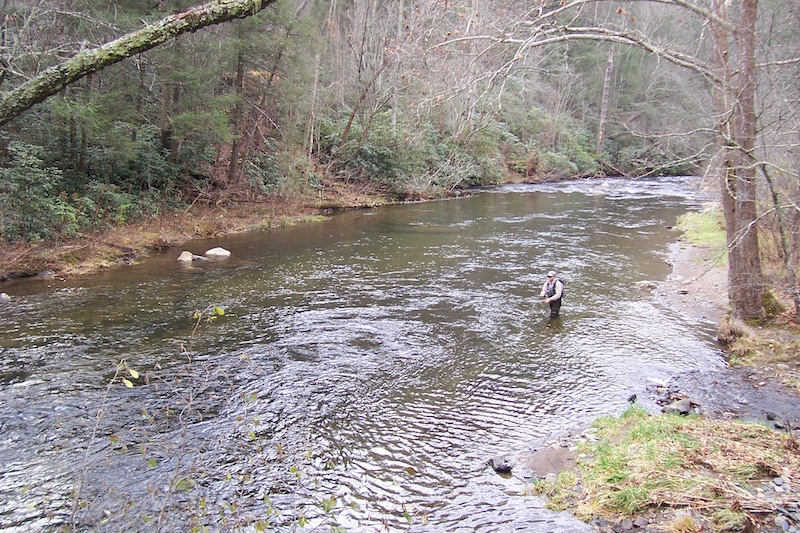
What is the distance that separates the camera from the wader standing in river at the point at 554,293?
1142 centimetres

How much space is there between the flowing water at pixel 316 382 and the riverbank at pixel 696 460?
0.41 metres

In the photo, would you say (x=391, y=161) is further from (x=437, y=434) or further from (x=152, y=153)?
(x=437, y=434)

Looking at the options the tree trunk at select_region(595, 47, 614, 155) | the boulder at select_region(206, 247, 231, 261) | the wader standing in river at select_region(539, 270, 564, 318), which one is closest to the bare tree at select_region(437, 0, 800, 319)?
the wader standing in river at select_region(539, 270, 564, 318)

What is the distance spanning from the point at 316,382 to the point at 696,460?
17.4ft

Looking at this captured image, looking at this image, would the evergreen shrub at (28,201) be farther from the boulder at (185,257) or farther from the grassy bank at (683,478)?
the grassy bank at (683,478)

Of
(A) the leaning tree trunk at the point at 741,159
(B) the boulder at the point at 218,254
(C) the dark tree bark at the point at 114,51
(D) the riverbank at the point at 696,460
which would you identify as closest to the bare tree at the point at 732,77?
(A) the leaning tree trunk at the point at 741,159

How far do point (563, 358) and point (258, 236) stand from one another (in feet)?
47.3

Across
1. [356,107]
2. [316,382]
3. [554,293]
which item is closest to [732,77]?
[554,293]

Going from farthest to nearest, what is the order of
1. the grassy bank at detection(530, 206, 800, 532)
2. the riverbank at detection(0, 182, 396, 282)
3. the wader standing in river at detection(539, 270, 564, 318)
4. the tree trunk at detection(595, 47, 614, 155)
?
the tree trunk at detection(595, 47, 614, 155) < the riverbank at detection(0, 182, 396, 282) < the wader standing in river at detection(539, 270, 564, 318) < the grassy bank at detection(530, 206, 800, 532)

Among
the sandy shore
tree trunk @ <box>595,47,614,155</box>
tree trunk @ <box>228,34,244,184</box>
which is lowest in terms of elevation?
the sandy shore

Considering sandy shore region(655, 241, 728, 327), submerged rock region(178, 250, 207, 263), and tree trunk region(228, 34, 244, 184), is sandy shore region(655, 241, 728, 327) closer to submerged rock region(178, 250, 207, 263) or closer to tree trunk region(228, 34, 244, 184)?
submerged rock region(178, 250, 207, 263)

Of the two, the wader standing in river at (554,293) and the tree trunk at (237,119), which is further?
the tree trunk at (237,119)

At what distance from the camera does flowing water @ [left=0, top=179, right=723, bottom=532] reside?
5.44 m

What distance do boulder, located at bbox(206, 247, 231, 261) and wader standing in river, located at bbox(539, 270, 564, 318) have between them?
10.2 meters
